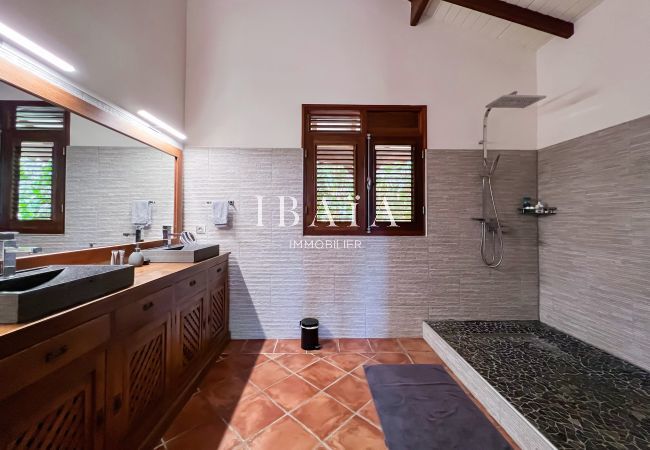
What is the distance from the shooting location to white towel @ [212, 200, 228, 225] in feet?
8.45

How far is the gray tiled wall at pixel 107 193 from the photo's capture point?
159cm

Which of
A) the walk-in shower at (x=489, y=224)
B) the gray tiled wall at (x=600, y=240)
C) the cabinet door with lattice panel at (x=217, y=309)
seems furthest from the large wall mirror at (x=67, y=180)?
the gray tiled wall at (x=600, y=240)

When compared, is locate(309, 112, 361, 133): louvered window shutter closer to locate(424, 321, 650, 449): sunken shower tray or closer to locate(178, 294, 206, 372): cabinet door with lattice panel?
locate(178, 294, 206, 372): cabinet door with lattice panel

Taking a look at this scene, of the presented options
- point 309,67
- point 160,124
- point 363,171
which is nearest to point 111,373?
point 160,124

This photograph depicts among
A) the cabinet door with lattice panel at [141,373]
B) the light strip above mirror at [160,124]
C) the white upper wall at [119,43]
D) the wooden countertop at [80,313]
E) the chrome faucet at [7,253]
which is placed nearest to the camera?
the wooden countertop at [80,313]

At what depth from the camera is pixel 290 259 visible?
2.67 m

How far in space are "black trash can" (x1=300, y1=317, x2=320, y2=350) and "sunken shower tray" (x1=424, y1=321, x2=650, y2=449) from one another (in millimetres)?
1132

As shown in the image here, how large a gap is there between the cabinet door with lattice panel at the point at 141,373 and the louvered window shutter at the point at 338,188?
167cm

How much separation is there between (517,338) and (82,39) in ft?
12.8

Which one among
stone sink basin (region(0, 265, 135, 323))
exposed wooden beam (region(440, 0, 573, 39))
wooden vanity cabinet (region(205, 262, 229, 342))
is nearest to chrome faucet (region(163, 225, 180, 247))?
wooden vanity cabinet (region(205, 262, 229, 342))

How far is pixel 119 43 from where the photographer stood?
1.77 m

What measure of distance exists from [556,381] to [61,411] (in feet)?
8.69

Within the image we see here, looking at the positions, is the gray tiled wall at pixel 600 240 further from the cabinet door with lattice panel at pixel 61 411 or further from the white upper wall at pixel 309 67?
the cabinet door with lattice panel at pixel 61 411

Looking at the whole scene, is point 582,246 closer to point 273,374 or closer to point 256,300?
point 273,374
